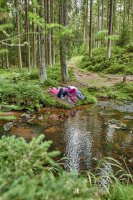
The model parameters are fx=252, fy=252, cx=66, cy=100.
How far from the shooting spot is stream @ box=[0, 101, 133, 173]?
768cm

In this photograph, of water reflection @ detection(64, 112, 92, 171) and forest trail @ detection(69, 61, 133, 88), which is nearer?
water reflection @ detection(64, 112, 92, 171)

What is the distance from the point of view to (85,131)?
1003 cm

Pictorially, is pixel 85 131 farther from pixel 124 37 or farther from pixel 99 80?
pixel 124 37

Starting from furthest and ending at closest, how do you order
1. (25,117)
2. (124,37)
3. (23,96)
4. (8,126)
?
(124,37) → (23,96) → (25,117) → (8,126)

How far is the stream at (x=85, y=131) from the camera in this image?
25.2 ft

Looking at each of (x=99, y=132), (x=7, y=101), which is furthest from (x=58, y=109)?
(x=99, y=132)

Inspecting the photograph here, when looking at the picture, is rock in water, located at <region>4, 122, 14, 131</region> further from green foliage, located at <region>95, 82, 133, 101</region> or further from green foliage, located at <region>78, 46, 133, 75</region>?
green foliage, located at <region>78, 46, 133, 75</region>

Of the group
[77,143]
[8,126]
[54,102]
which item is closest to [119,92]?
[54,102]

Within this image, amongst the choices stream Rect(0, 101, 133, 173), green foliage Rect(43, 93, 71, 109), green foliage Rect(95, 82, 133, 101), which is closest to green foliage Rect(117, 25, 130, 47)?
green foliage Rect(95, 82, 133, 101)

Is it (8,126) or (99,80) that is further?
(99,80)

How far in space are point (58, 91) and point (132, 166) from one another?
8255mm

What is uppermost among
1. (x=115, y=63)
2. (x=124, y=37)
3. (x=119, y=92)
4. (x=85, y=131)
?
(x=124, y=37)

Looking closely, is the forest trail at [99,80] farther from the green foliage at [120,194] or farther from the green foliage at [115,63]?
the green foliage at [120,194]

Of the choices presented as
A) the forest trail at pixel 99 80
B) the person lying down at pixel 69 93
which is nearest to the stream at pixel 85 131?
the person lying down at pixel 69 93
